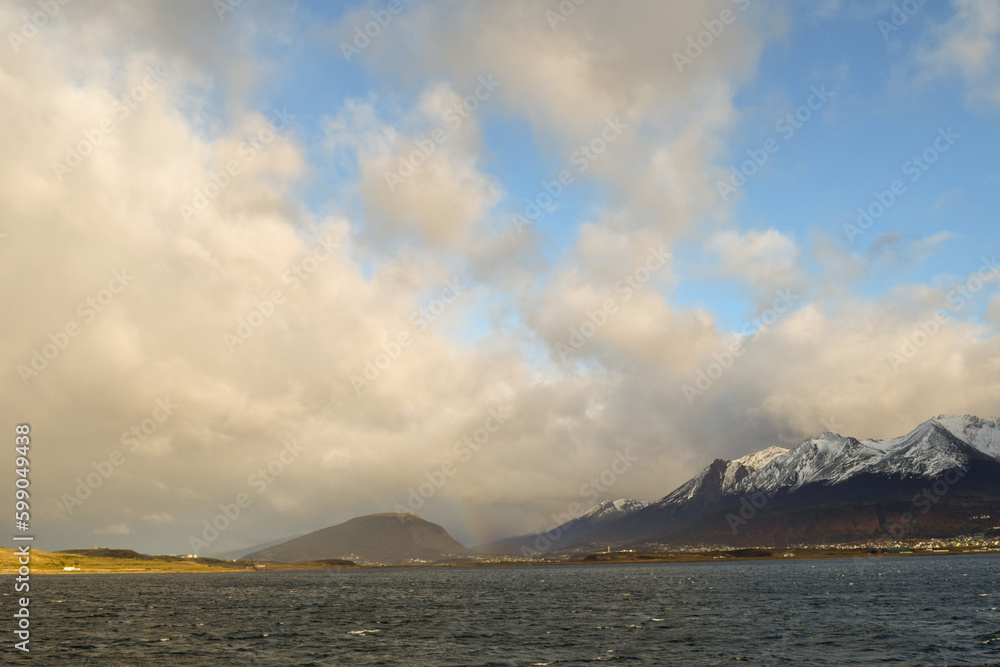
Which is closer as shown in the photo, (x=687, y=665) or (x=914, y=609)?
(x=687, y=665)

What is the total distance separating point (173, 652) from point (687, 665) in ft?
198

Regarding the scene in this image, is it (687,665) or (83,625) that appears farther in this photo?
(83,625)

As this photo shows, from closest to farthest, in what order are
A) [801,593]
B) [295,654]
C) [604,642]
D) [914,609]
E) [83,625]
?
1. [295,654]
2. [604,642]
3. [83,625]
4. [914,609]
5. [801,593]

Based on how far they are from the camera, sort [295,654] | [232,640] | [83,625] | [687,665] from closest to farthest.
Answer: [687,665] → [295,654] → [232,640] → [83,625]

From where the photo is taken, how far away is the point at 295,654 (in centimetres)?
7919

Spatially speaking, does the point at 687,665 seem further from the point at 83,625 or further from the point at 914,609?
the point at 83,625

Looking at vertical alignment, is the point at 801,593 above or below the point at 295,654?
below

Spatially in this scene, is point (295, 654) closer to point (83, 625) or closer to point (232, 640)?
point (232, 640)

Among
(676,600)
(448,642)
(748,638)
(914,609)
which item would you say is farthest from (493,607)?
(914,609)

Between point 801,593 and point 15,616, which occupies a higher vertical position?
point 15,616

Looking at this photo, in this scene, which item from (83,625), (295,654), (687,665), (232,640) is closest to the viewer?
(687,665)

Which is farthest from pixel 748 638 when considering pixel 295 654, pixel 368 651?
pixel 295 654

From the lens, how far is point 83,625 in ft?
361

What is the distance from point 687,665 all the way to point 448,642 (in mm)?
33208
